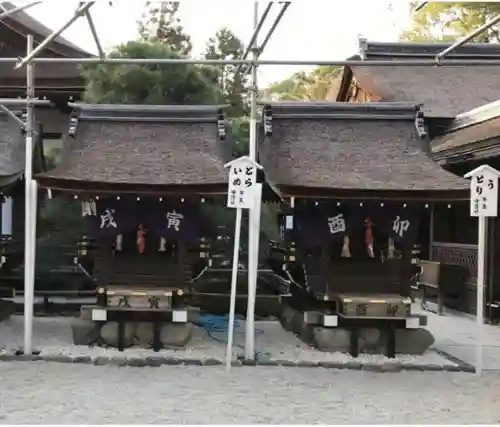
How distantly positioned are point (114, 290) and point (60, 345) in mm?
1137

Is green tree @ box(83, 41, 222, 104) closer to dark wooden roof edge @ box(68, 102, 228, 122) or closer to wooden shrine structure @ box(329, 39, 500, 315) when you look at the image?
dark wooden roof edge @ box(68, 102, 228, 122)

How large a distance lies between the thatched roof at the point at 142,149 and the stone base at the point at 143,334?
1.91 meters

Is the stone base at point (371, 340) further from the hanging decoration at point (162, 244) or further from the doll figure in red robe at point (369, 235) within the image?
the hanging decoration at point (162, 244)

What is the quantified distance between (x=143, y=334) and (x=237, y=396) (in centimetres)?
273

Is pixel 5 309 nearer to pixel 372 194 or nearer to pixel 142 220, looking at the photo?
pixel 142 220

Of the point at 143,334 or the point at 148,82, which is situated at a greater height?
the point at 148,82

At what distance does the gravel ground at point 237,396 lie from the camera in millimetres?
6223

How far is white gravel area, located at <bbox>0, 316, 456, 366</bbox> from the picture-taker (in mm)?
8961

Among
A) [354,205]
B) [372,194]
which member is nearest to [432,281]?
[354,205]

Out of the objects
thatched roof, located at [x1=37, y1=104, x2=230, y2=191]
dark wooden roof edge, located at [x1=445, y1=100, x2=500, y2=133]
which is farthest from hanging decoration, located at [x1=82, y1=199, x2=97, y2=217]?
dark wooden roof edge, located at [x1=445, y1=100, x2=500, y2=133]

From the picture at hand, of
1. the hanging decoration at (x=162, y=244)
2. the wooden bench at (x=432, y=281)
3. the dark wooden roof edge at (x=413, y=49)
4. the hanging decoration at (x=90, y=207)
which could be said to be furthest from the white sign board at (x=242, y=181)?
the dark wooden roof edge at (x=413, y=49)

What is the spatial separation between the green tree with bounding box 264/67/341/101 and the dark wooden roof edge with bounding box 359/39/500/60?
1021cm

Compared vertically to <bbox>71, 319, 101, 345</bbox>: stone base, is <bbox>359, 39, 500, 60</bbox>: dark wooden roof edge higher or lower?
higher

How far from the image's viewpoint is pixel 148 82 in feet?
43.1
